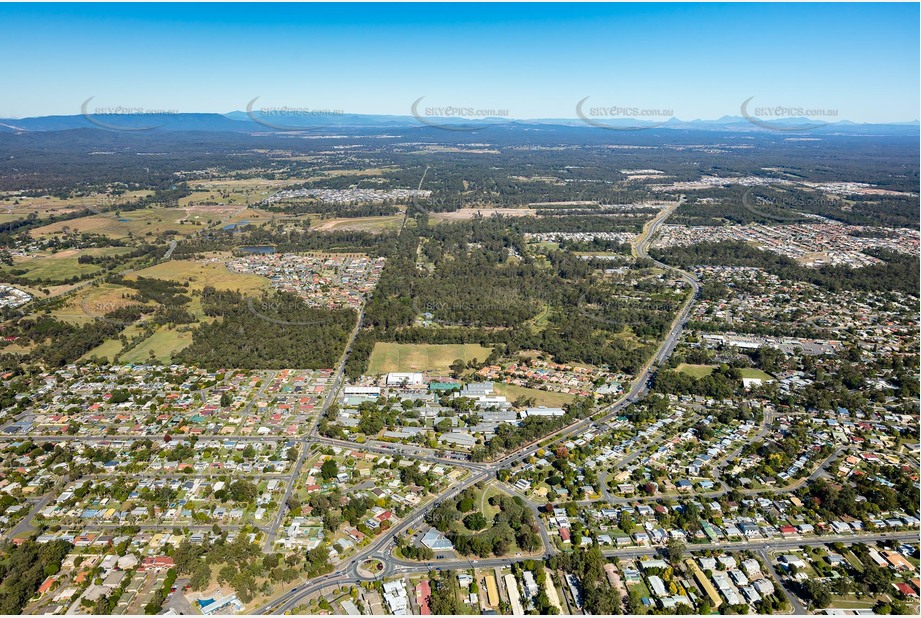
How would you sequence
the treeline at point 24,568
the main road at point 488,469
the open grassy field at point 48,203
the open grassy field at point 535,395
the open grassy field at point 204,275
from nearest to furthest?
the treeline at point 24,568 → the main road at point 488,469 → the open grassy field at point 535,395 → the open grassy field at point 204,275 → the open grassy field at point 48,203

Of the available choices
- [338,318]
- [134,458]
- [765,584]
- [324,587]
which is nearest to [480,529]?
[324,587]

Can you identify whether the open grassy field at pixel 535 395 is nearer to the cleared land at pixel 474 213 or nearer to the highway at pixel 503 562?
the highway at pixel 503 562

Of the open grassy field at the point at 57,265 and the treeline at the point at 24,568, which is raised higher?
the open grassy field at the point at 57,265

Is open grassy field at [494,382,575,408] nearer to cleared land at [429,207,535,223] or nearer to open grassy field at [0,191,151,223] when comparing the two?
cleared land at [429,207,535,223]

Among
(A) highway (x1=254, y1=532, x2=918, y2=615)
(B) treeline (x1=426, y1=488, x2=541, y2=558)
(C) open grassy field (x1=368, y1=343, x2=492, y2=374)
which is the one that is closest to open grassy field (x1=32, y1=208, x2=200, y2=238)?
(C) open grassy field (x1=368, y1=343, x2=492, y2=374)

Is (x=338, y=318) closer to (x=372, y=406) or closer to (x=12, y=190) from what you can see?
(x=372, y=406)

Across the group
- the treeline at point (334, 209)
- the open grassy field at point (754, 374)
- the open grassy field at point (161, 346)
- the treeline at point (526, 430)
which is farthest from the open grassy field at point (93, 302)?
the open grassy field at point (754, 374)
